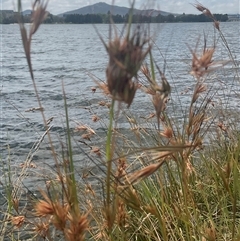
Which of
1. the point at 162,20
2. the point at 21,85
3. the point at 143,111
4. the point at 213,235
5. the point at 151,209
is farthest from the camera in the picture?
the point at 21,85

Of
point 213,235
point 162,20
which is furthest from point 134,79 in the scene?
point 213,235

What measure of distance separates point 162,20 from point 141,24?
0.10m

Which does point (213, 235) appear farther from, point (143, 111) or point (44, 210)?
point (143, 111)

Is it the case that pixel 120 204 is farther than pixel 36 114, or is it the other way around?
pixel 36 114

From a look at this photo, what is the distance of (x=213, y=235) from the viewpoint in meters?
1.39

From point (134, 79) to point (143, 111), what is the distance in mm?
6019

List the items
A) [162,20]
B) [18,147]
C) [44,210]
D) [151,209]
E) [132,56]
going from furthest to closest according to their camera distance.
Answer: [18,147], [151,209], [44,210], [162,20], [132,56]

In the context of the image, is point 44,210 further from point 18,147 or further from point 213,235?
point 18,147

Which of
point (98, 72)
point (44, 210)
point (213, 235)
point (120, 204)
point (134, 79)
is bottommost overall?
point (98, 72)

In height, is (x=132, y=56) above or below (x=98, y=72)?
above

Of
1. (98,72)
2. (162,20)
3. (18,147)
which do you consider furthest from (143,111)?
(98,72)

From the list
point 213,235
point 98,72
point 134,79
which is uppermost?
point 134,79

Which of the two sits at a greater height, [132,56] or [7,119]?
[132,56]

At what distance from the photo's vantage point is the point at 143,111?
682 cm
